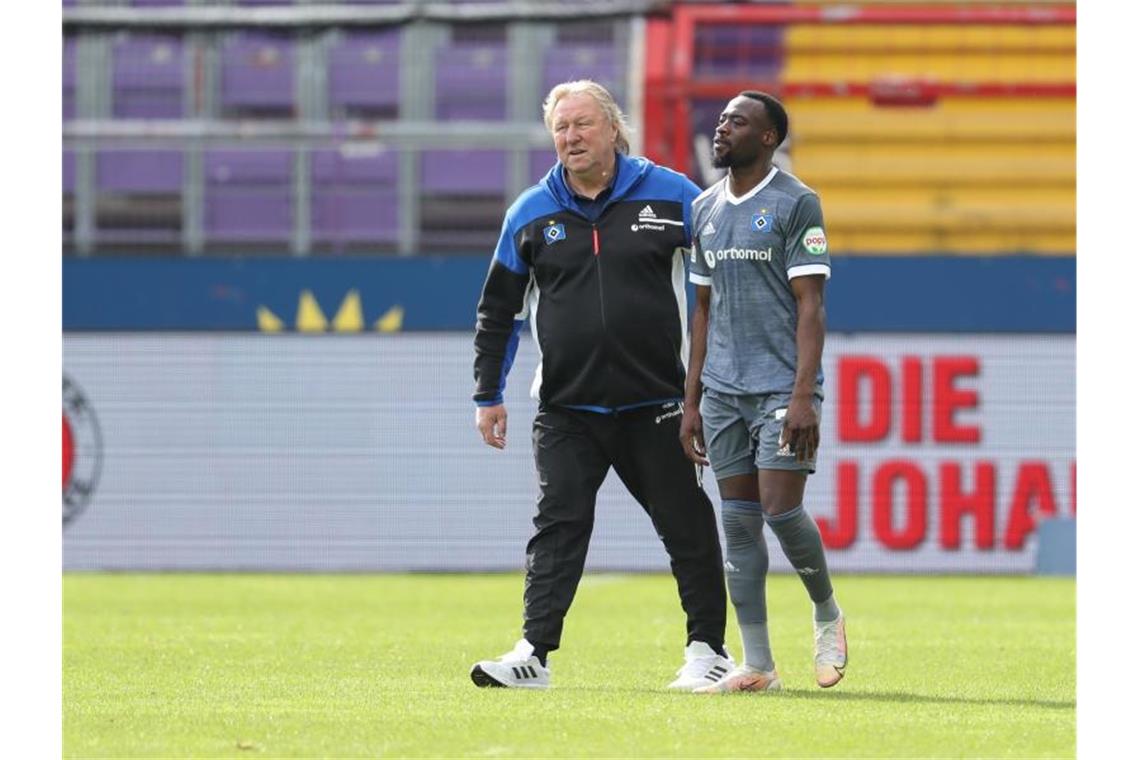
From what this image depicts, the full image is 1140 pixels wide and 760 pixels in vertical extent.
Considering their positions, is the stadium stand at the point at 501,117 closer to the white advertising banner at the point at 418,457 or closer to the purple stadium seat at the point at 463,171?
the purple stadium seat at the point at 463,171

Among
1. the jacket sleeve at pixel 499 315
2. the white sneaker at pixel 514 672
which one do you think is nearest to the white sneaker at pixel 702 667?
the white sneaker at pixel 514 672

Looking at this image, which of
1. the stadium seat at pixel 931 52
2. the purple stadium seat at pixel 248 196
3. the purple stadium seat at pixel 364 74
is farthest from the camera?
the stadium seat at pixel 931 52

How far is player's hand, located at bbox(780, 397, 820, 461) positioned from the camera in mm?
6570

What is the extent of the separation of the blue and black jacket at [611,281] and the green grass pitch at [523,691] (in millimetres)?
949

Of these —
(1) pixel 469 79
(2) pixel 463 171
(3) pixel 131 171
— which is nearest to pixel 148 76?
(3) pixel 131 171

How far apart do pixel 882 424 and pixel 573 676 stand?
8822 mm

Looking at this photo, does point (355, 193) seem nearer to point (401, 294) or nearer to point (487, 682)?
point (401, 294)

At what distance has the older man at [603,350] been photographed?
23.5ft

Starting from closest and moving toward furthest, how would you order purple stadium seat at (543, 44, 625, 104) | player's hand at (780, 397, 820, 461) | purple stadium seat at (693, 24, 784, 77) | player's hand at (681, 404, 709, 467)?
player's hand at (780, 397, 820, 461) < player's hand at (681, 404, 709, 467) < purple stadium seat at (543, 44, 625, 104) < purple stadium seat at (693, 24, 784, 77)

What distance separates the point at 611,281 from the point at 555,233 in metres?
0.23

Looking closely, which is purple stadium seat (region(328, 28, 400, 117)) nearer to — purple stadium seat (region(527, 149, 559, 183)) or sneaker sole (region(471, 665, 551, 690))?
purple stadium seat (region(527, 149, 559, 183))

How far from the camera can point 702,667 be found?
282 inches

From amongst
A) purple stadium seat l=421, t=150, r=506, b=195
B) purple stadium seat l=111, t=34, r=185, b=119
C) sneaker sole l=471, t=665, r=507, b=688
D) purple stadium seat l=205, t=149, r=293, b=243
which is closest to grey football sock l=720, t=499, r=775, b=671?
sneaker sole l=471, t=665, r=507, b=688

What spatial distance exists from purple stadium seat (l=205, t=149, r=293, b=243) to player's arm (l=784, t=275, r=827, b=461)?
10.5 metres
